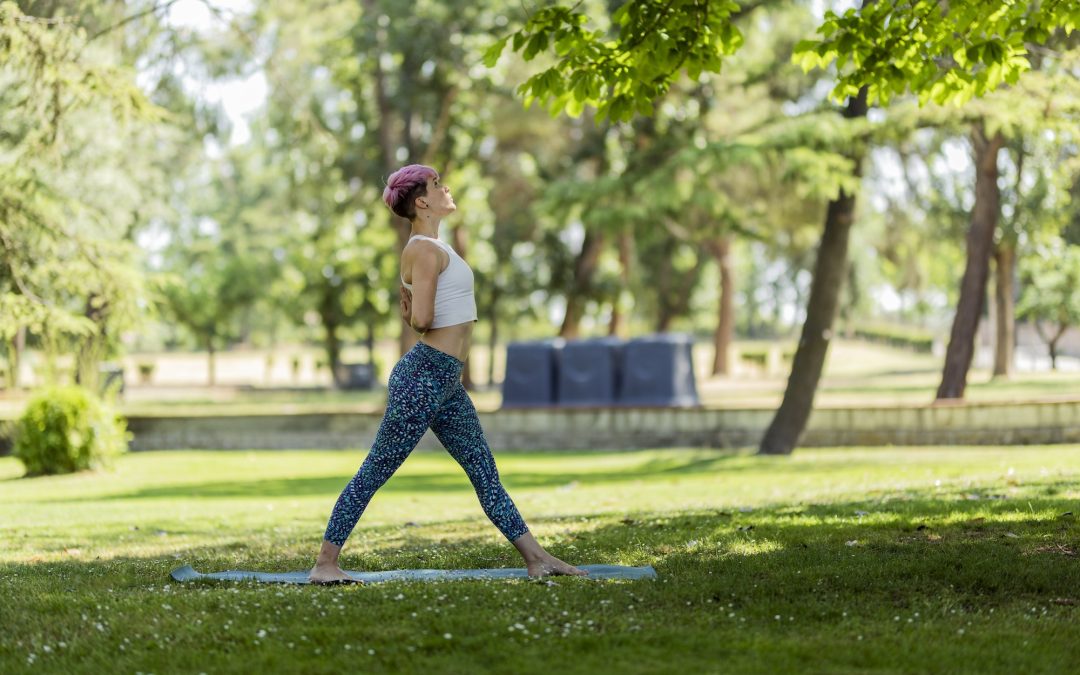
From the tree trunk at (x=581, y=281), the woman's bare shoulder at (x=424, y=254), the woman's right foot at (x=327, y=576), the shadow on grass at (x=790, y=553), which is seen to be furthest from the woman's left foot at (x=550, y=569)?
the tree trunk at (x=581, y=281)

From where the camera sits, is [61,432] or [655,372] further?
[655,372]

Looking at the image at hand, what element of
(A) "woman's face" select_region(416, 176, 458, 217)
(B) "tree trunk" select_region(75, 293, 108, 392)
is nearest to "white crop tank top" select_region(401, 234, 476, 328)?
(A) "woman's face" select_region(416, 176, 458, 217)

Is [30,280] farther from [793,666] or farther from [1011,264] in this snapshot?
[1011,264]

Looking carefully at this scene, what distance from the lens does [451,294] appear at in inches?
242

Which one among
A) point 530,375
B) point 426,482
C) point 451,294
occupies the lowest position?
point 426,482

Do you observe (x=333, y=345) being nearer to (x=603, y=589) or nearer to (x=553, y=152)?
(x=553, y=152)

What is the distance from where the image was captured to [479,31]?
26562 mm

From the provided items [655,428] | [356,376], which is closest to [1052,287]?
[655,428]

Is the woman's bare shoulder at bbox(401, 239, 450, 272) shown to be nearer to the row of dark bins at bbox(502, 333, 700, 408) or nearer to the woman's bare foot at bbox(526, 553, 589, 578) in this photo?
the woman's bare foot at bbox(526, 553, 589, 578)

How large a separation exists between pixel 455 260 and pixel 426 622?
1.88 m

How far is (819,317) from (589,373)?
667 cm

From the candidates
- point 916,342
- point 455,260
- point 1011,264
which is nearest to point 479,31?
point 1011,264

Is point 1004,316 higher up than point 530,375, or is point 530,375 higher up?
point 1004,316

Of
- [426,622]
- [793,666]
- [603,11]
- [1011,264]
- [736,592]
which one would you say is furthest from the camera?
[1011,264]
